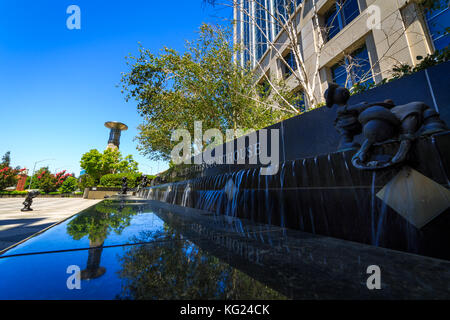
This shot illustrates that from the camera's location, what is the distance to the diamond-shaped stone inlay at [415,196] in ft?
5.88

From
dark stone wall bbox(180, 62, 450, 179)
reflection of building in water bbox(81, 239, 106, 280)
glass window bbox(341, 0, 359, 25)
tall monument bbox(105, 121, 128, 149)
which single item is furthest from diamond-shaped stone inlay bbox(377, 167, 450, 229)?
tall monument bbox(105, 121, 128, 149)

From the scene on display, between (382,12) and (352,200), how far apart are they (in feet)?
46.5

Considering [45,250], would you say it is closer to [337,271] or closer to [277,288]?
[277,288]

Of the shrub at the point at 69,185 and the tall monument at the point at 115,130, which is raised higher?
the tall monument at the point at 115,130

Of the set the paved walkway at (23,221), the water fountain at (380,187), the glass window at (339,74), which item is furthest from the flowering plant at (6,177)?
the glass window at (339,74)

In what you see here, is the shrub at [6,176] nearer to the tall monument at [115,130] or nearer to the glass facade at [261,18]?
the tall monument at [115,130]

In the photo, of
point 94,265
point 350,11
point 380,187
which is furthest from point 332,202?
point 350,11

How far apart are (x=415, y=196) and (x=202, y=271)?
2.20m

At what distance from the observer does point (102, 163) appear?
42562 mm

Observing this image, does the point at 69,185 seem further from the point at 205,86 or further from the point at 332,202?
the point at 332,202

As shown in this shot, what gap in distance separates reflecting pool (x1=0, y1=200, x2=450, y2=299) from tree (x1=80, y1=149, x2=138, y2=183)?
48.2 m

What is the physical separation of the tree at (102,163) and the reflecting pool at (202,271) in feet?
158
